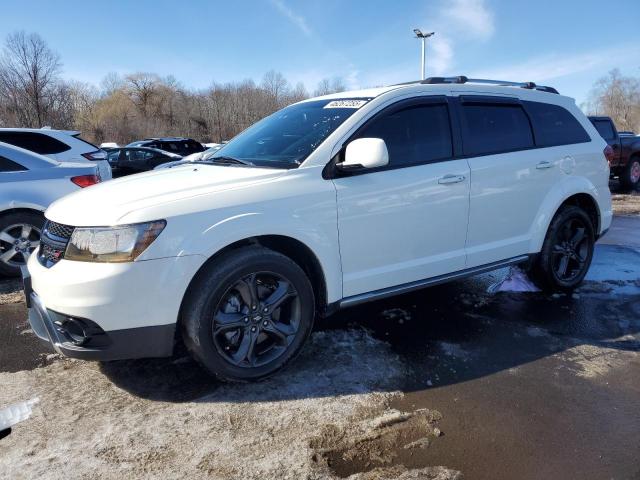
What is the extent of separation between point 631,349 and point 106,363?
376 centimetres

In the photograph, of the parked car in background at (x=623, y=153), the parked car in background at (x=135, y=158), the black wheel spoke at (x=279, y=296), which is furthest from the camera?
the parked car in background at (x=135, y=158)

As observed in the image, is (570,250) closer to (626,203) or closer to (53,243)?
(53,243)

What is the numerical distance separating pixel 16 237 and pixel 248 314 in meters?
3.61

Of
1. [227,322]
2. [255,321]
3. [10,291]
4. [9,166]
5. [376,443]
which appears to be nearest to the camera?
[376,443]

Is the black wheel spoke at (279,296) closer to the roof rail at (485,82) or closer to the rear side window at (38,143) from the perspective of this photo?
the roof rail at (485,82)

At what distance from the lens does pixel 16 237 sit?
17.6 feet

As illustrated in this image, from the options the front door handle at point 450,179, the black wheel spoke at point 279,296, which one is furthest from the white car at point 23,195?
the front door handle at point 450,179

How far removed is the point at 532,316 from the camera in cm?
437

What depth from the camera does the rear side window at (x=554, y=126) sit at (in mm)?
4555

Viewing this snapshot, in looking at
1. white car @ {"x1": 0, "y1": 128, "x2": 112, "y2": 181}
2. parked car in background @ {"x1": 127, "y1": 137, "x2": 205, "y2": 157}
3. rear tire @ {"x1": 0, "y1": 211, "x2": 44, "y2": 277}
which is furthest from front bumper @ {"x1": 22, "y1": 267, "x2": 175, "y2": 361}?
parked car in background @ {"x1": 127, "y1": 137, "x2": 205, "y2": 157}

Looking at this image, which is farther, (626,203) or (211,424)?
(626,203)

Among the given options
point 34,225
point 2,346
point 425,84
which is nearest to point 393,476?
point 425,84

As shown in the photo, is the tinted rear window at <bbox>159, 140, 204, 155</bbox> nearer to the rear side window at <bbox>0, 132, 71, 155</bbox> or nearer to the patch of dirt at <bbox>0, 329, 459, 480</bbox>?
the rear side window at <bbox>0, 132, 71, 155</bbox>

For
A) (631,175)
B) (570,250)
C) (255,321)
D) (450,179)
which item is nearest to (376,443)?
(255,321)
